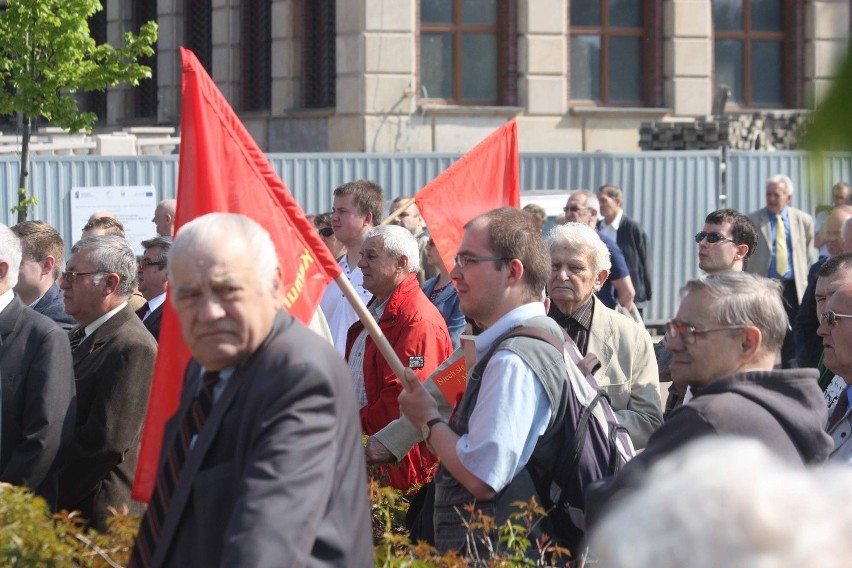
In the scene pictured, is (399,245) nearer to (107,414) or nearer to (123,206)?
(107,414)

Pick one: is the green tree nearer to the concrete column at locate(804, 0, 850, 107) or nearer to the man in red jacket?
the man in red jacket

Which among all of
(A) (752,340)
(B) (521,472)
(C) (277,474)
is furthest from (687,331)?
(C) (277,474)

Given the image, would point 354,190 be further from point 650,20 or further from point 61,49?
point 650,20

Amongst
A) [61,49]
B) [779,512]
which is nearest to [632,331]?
[779,512]

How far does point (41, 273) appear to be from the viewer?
7223 millimetres

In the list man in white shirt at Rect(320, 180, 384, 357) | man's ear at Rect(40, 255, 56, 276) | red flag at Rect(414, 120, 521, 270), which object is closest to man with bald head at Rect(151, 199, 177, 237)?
man in white shirt at Rect(320, 180, 384, 357)

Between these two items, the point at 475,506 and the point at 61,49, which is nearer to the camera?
the point at 475,506

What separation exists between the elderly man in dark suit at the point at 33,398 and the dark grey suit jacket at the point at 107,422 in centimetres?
12

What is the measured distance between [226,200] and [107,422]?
3.47 feet

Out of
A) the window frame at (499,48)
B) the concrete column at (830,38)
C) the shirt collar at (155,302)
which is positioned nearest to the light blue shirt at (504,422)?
the concrete column at (830,38)

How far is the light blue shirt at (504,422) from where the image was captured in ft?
13.1

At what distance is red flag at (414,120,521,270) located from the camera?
7.39 meters

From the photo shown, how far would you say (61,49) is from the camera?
14992 mm

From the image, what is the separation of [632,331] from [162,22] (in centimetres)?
2110
